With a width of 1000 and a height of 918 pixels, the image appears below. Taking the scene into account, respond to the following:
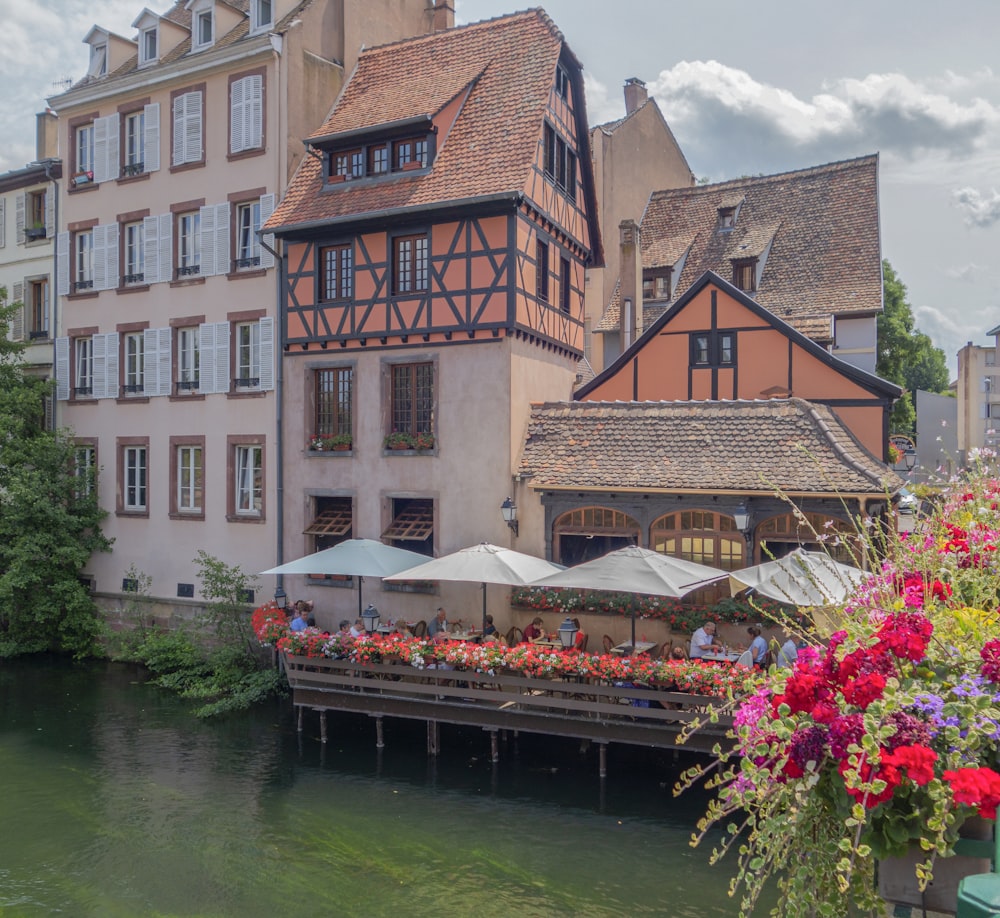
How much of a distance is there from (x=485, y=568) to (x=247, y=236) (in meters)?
10.1

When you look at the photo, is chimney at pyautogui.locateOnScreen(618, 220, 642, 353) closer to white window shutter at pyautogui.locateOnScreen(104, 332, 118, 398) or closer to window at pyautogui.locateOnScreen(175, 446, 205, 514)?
window at pyautogui.locateOnScreen(175, 446, 205, 514)

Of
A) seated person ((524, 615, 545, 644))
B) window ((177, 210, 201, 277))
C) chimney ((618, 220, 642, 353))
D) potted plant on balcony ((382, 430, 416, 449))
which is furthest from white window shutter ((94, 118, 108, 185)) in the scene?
seated person ((524, 615, 545, 644))

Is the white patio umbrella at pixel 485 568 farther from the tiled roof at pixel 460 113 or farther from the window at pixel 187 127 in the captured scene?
the window at pixel 187 127

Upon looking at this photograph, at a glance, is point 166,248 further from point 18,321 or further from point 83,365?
point 18,321

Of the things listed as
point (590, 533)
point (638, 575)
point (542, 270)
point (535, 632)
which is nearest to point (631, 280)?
point (542, 270)

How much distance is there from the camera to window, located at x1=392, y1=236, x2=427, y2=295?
1820 cm

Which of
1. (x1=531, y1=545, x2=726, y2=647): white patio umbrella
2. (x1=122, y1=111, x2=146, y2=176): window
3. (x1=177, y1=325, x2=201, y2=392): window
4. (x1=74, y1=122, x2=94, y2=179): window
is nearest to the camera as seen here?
(x1=531, y1=545, x2=726, y2=647): white patio umbrella

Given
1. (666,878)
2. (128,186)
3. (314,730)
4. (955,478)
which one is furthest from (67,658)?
(955,478)

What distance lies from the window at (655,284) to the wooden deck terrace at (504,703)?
18.4 meters

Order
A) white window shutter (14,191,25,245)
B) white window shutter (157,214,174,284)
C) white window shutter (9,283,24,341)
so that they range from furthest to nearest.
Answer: white window shutter (14,191,25,245)
white window shutter (9,283,24,341)
white window shutter (157,214,174,284)

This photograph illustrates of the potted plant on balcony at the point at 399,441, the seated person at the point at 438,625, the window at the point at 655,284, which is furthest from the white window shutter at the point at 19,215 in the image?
the window at the point at 655,284

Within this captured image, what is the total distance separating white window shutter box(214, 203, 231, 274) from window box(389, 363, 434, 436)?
16.3ft

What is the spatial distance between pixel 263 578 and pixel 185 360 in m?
5.47

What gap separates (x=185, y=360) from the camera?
70.2 feet
